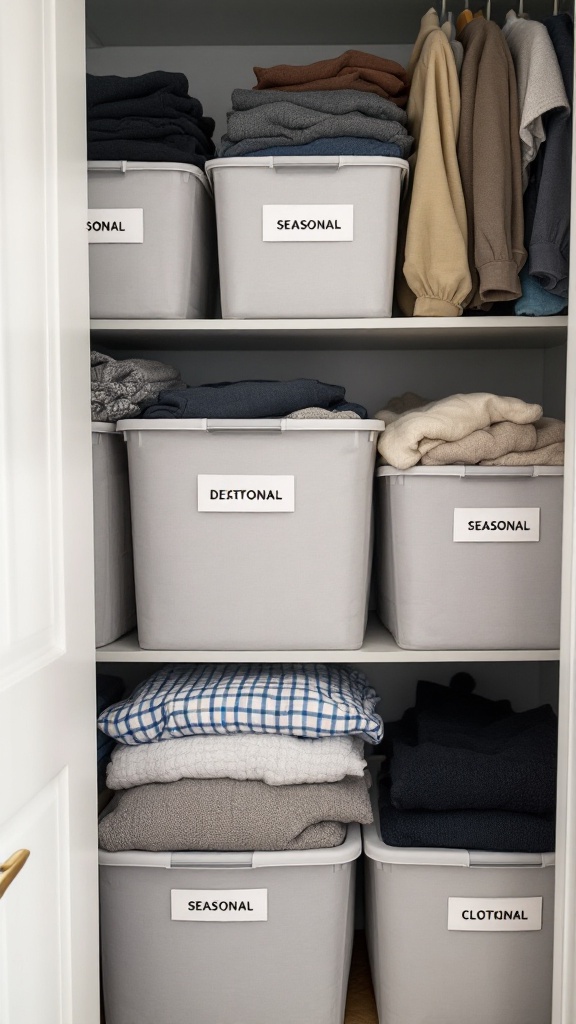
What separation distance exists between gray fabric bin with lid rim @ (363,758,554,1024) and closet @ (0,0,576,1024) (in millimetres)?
203

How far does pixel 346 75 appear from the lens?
1.29 m

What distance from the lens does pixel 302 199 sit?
4.05ft

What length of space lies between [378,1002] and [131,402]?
104 cm

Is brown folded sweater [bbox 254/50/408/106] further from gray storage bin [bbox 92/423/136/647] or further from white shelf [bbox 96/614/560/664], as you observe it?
white shelf [bbox 96/614/560/664]

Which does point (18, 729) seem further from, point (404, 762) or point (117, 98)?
point (117, 98)

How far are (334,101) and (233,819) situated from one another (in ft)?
3.64

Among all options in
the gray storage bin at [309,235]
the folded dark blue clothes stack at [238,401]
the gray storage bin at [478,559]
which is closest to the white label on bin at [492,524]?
the gray storage bin at [478,559]

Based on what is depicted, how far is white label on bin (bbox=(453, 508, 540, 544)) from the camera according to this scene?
1234 mm

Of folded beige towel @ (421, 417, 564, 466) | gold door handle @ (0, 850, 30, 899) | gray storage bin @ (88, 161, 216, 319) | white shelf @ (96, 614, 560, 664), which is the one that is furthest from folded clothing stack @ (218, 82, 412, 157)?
gold door handle @ (0, 850, 30, 899)

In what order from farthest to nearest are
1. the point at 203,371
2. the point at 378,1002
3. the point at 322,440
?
the point at 203,371, the point at 378,1002, the point at 322,440

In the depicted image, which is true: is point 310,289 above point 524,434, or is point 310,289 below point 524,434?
above

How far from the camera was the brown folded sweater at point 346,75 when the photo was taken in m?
1.29

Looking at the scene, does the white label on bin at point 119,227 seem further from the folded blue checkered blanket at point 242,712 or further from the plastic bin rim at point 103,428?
the folded blue checkered blanket at point 242,712

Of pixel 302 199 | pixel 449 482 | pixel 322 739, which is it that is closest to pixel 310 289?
pixel 302 199
